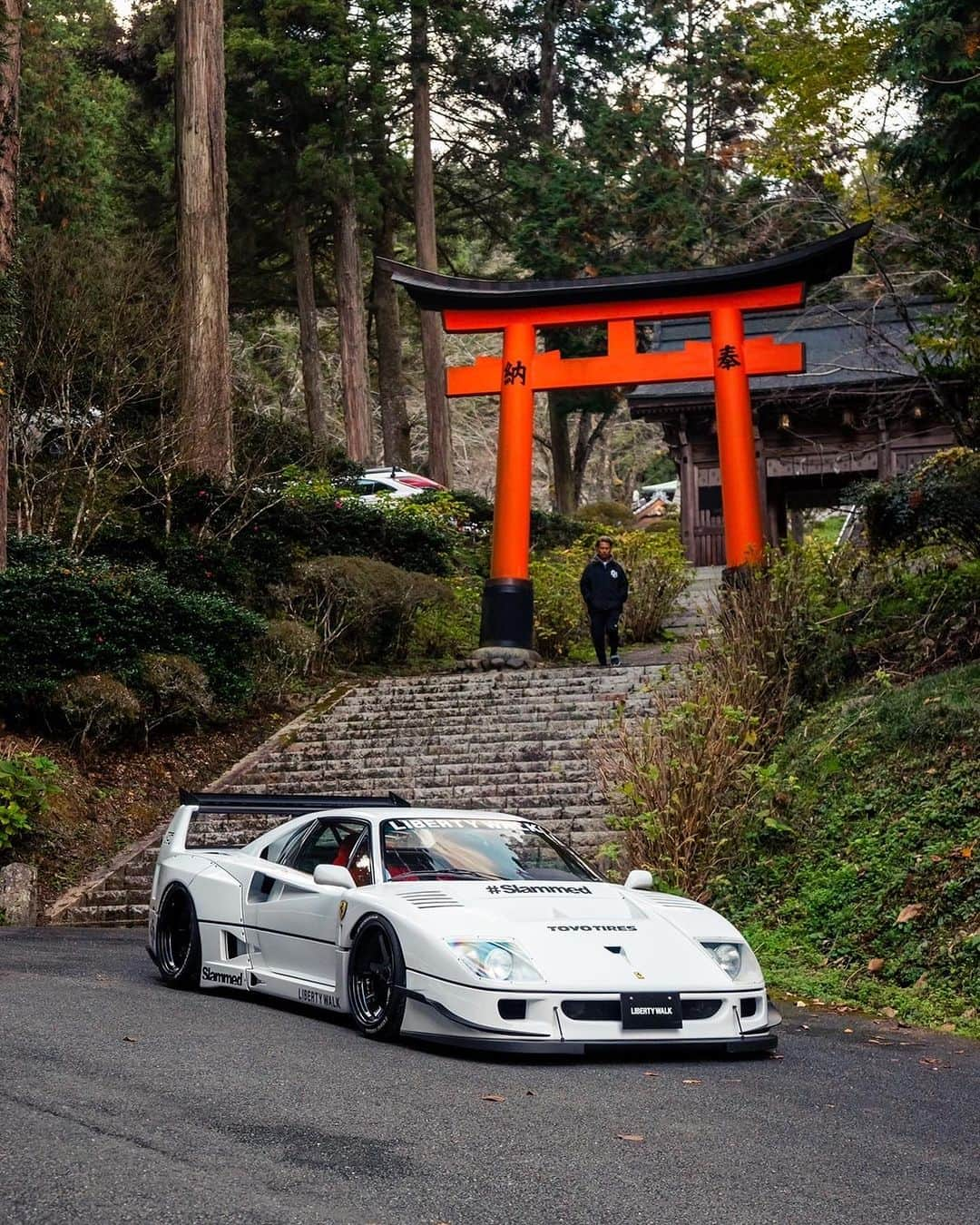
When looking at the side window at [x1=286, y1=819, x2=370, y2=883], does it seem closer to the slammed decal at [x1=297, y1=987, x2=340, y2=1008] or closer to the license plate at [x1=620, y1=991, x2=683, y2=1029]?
the slammed decal at [x1=297, y1=987, x2=340, y2=1008]

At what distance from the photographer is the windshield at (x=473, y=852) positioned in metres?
8.23

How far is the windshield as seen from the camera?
8227 mm

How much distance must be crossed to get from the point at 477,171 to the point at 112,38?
33.3 ft

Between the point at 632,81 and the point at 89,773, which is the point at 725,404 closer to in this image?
the point at 89,773

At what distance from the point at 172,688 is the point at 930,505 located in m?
8.39

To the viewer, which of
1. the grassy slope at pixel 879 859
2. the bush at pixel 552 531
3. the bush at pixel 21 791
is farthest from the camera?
the bush at pixel 552 531

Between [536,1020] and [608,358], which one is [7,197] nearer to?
[608,358]

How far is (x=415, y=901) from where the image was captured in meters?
7.57

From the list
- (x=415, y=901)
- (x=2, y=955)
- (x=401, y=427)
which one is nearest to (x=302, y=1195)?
(x=415, y=901)

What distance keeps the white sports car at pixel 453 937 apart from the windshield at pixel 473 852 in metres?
0.01

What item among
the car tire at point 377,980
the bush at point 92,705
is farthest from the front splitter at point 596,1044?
the bush at point 92,705

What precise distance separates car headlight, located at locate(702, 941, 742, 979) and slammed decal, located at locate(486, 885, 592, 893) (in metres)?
Answer: 0.79

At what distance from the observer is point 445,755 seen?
56.0ft

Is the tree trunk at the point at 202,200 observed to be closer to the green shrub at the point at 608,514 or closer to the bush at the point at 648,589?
the bush at the point at 648,589
